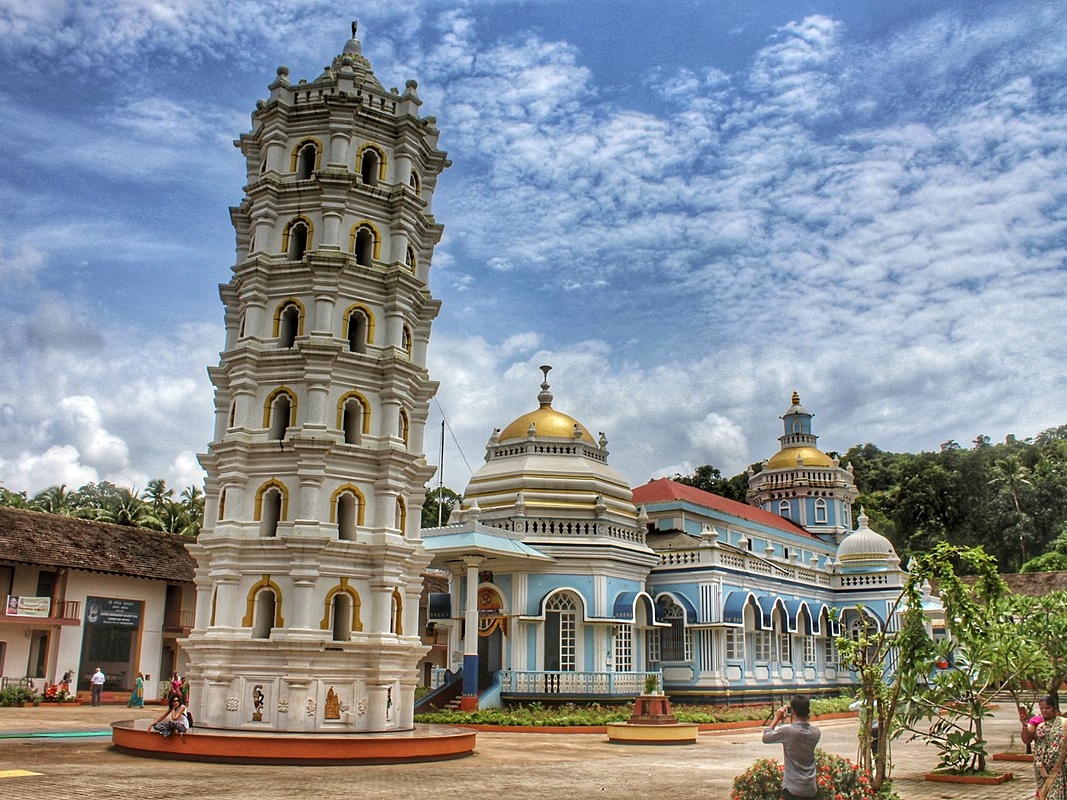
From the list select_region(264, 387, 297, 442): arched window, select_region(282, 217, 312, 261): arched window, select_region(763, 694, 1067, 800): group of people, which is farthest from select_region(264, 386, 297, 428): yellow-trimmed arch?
select_region(763, 694, 1067, 800): group of people

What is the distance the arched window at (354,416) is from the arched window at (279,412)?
108cm

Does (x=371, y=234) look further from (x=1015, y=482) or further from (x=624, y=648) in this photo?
(x=1015, y=482)

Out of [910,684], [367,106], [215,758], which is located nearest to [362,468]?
[215,758]

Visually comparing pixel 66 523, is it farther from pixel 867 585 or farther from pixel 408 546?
pixel 867 585

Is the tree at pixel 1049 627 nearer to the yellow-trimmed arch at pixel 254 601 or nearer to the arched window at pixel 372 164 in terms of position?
the yellow-trimmed arch at pixel 254 601

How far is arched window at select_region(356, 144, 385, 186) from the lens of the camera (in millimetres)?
23812

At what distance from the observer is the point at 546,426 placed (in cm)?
3634

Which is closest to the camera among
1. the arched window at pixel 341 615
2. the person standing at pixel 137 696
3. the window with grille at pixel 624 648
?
the arched window at pixel 341 615

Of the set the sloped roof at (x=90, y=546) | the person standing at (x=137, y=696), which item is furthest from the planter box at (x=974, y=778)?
the sloped roof at (x=90, y=546)

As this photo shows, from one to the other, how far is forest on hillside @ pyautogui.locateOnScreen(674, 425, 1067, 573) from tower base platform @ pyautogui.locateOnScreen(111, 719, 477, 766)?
49477mm

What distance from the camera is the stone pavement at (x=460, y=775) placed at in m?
13.9

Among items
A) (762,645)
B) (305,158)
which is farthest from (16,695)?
(762,645)

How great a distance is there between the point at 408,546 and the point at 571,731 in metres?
8.42

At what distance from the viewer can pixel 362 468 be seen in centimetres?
2134
